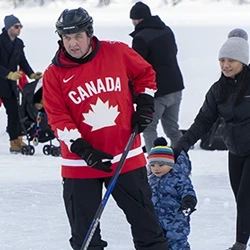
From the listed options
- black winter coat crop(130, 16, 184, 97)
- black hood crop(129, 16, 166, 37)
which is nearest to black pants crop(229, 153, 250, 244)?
black winter coat crop(130, 16, 184, 97)

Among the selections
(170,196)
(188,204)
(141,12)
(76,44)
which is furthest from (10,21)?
(76,44)

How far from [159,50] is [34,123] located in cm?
223

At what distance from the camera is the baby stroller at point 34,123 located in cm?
804

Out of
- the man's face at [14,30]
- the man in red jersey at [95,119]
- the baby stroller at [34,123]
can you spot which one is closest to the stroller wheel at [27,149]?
the baby stroller at [34,123]

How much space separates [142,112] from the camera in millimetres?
3580

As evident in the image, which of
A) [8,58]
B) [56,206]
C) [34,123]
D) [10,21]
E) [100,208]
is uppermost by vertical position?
[100,208]

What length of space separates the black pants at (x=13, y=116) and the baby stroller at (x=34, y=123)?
0.15m

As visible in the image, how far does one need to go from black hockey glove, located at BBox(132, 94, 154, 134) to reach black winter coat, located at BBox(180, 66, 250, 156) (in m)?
0.68

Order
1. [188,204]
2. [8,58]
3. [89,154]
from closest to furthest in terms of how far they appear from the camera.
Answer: [89,154] → [188,204] → [8,58]

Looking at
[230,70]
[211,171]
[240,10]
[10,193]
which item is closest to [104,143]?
[230,70]

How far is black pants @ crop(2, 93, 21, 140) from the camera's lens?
8.27 meters

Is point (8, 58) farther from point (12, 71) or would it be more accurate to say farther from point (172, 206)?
point (172, 206)

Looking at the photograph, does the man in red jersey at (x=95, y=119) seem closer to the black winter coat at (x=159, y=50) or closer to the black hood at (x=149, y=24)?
the black winter coat at (x=159, y=50)

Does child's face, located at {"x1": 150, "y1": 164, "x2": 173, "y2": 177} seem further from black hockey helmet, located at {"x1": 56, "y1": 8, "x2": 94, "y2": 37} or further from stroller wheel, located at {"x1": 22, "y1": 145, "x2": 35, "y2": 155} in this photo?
stroller wheel, located at {"x1": 22, "y1": 145, "x2": 35, "y2": 155}
